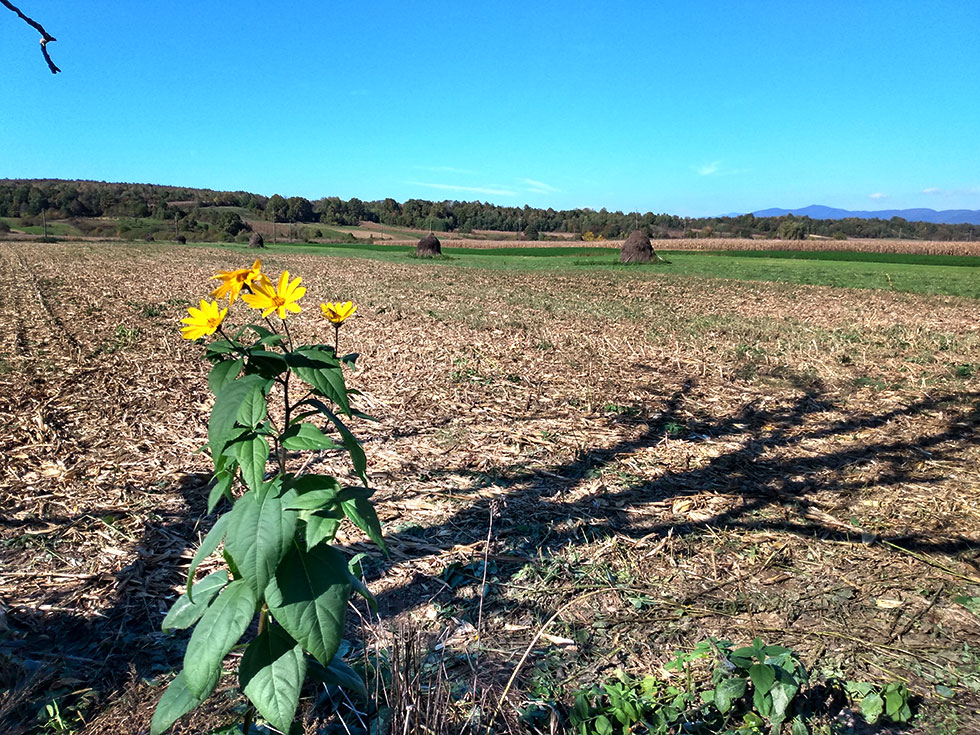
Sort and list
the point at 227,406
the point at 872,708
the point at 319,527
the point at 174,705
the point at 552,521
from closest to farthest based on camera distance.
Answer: the point at 227,406 < the point at 319,527 < the point at 174,705 < the point at 872,708 < the point at 552,521

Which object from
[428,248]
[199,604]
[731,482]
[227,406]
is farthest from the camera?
[428,248]

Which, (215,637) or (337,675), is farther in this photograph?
(337,675)

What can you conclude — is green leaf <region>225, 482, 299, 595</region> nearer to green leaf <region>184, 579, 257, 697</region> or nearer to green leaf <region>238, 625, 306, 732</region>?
green leaf <region>184, 579, 257, 697</region>

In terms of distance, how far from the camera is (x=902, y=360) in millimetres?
8023

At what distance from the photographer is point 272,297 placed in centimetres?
182

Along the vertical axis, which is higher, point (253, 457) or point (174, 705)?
point (253, 457)

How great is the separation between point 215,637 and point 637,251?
30.5 m

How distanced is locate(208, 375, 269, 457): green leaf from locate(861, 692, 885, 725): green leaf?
2.30m

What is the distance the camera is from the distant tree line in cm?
7112

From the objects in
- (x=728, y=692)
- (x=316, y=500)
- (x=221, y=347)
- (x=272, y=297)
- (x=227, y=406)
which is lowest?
(x=728, y=692)

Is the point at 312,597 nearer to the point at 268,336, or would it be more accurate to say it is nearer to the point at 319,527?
the point at 319,527

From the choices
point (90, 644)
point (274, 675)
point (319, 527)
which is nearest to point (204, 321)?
point (319, 527)

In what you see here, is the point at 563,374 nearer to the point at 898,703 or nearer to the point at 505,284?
the point at 898,703

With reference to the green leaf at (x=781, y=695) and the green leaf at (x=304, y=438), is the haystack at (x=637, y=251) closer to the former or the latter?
the green leaf at (x=781, y=695)
